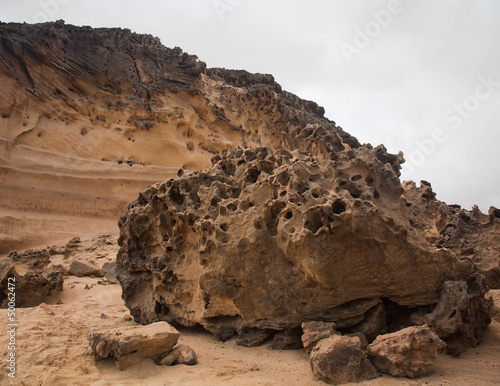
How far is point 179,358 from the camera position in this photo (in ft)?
11.4

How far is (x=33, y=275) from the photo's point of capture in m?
5.85

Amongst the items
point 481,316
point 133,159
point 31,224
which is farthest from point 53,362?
point 133,159

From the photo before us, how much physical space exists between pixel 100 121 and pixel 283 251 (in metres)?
10.9

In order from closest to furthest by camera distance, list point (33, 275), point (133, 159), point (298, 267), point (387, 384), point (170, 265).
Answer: point (387, 384)
point (298, 267)
point (170, 265)
point (33, 275)
point (133, 159)

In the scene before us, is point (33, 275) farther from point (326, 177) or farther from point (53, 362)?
point (326, 177)

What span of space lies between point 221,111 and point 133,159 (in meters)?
3.86

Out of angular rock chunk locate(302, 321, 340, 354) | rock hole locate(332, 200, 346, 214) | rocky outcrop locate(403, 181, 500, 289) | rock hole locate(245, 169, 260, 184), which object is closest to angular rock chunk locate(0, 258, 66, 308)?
rock hole locate(245, 169, 260, 184)

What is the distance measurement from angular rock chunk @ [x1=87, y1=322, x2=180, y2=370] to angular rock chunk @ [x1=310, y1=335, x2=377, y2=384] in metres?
1.40

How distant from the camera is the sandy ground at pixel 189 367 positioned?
2928mm

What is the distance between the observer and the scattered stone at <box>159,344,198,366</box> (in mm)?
3405

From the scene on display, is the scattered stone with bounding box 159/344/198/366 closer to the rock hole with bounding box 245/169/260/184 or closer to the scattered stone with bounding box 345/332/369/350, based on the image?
the scattered stone with bounding box 345/332/369/350

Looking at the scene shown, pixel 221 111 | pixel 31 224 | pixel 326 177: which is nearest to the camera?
pixel 326 177

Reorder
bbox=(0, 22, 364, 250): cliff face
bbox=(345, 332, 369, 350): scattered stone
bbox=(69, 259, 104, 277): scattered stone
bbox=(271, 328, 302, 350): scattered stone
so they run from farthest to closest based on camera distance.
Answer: bbox=(0, 22, 364, 250): cliff face
bbox=(69, 259, 104, 277): scattered stone
bbox=(271, 328, 302, 350): scattered stone
bbox=(345, 332, 369, 350): scattered stone

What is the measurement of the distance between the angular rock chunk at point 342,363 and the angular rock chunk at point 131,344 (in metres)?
1.40
